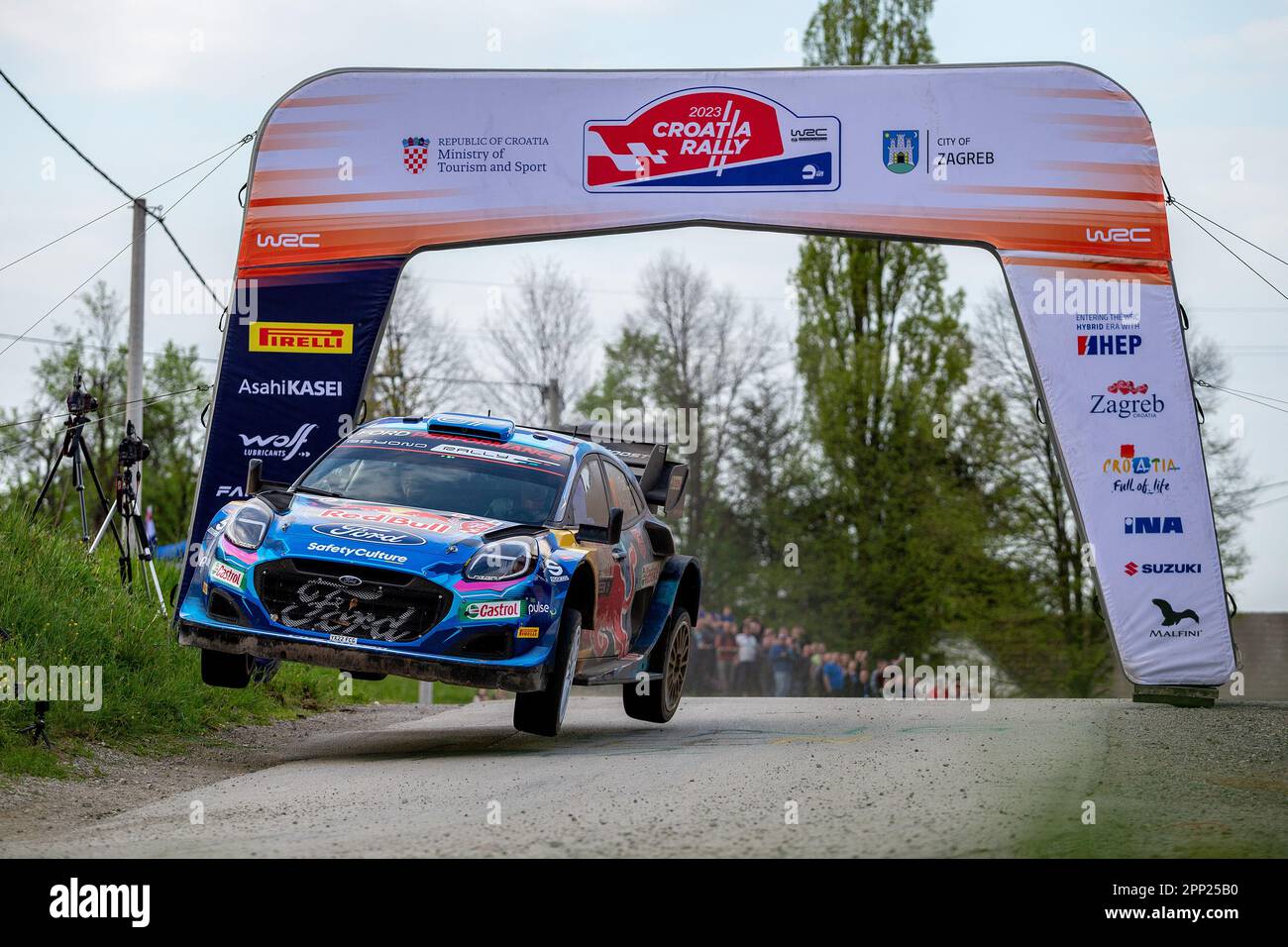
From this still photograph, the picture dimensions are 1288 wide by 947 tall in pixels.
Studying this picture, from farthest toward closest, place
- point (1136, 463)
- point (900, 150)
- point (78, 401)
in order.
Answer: point (900, 150)
point (1136, 463)
point (78, 401)

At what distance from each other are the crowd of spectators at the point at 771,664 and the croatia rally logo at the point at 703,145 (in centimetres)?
1745

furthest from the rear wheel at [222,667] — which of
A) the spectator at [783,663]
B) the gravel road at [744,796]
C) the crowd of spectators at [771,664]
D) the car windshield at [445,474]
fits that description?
the spectator at [783,663]

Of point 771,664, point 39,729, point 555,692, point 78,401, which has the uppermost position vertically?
point 78,401

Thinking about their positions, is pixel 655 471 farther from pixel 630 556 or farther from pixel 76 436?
pixel 76 436

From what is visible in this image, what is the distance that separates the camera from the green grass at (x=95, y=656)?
961 centimetres

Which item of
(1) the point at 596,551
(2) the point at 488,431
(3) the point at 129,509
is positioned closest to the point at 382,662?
(1) the point at 596,551

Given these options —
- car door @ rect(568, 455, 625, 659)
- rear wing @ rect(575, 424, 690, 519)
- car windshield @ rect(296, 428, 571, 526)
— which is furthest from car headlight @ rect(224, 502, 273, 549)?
rear wing @ rect(575, 424, 690, 519)

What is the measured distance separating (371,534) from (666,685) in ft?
12.6

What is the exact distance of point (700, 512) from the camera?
4228cm

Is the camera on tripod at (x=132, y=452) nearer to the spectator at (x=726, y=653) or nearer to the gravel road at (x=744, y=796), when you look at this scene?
the gravel road at (x=744, y=796)

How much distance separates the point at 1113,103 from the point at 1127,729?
6070 mm

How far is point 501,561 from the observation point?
8898 mm
